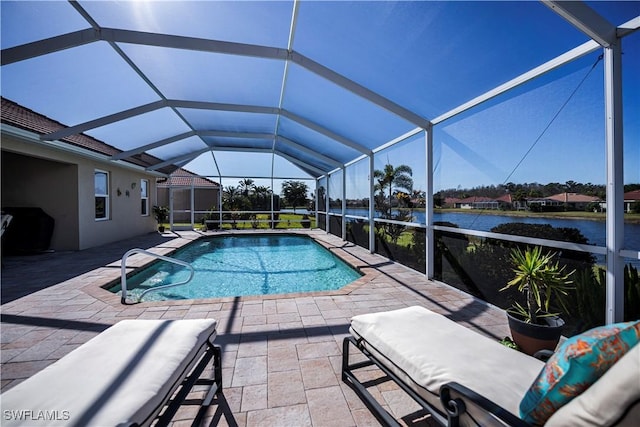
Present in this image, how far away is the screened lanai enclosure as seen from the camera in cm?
254

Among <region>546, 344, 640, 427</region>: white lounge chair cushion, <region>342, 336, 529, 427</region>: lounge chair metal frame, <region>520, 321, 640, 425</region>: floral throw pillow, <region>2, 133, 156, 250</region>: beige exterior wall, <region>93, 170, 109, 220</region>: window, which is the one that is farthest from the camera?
<region>93, 170, 109, 220</region>: window

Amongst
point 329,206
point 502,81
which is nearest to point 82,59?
point 502,81

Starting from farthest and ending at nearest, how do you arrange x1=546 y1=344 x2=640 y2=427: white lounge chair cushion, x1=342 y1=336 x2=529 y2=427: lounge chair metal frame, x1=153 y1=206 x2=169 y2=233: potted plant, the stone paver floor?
x1=153 y1=206 x2=169 y2=233: potted plant
the stone paver floor
x1=342 y1=336 x2=529 y2=427: lounge chair metal frame
x1=546 y1=344 x2=640 y2=427: white lounge chair cushion

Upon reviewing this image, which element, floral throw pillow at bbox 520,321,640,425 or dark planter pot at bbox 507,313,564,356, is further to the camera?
dark planter pot at bbox 507,313,564,356

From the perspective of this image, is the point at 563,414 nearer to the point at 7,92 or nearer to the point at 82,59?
the point at 82,59

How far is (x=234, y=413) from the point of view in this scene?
1949mm

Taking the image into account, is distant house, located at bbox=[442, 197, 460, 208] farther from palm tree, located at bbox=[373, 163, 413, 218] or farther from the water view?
palm tree, located at bbox=[373, 163, 413, 218]

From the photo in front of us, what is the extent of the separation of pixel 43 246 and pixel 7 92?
14.4ft

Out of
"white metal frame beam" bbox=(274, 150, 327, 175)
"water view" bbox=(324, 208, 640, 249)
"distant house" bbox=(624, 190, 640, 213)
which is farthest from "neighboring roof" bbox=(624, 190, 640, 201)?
"white metal frame beam" bbox=(274, 150, 327, 175)

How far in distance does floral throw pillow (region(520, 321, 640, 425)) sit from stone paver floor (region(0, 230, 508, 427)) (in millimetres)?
1012

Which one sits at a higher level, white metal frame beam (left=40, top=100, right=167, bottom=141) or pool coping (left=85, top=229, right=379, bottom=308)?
white metal frame beam (left=40, top=100, right=167, bottom=141)

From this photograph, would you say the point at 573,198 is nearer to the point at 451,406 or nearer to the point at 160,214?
the point at 451,406

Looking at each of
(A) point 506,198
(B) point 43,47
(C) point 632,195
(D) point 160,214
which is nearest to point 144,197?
(D) point 160,214

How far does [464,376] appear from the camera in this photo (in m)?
1.50
